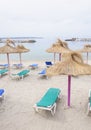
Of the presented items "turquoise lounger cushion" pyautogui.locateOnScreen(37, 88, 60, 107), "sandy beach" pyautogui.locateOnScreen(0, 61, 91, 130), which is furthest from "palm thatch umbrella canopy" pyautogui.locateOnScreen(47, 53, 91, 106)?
"sandy beach" pyautogui.locateOnScreen(0, 61, 91, 130)

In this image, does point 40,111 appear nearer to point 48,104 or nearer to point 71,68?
point 48,104

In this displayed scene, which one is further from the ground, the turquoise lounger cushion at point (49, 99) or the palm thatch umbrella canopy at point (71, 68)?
the palm thatch umbrella canopy at point (71, 68)

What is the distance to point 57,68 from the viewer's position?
5.26m

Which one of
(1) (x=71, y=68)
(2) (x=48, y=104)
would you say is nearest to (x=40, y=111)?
(2) (x=48, y=104)

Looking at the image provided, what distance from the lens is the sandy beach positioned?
15.2ft

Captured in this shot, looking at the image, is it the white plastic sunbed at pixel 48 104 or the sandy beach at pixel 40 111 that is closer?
the sandy beach at pixel 40 111

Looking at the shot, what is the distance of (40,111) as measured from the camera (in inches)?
210

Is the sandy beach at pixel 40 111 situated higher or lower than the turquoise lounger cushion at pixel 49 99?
lower

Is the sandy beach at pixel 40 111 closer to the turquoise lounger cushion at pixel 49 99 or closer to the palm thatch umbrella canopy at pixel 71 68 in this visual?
the turquoise lounger cushion at pixel 49 99

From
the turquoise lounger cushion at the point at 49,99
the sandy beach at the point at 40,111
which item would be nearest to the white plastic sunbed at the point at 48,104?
the turquoise lounger cushion at the point at 49,99

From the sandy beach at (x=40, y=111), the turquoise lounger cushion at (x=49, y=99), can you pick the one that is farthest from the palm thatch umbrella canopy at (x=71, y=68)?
the sandy beach at (x=40, y=111)

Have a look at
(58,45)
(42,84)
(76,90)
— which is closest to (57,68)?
(76,90)

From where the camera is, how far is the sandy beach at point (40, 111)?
15.2ft

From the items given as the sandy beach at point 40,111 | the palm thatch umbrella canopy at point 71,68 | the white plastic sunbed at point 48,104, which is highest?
the palm thatch umbrella canopy at point 71,68
